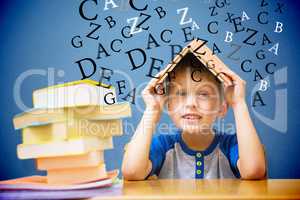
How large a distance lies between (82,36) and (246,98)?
24.2 inches

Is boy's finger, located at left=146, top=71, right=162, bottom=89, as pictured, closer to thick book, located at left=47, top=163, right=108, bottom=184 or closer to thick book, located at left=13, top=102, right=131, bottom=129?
thick book, located at left=13, top=102, right=131, bottom=129

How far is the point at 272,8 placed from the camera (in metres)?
1.38

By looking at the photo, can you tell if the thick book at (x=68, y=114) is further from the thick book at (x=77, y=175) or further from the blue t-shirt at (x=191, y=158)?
the blue t-shirt at (x=191, y=158)

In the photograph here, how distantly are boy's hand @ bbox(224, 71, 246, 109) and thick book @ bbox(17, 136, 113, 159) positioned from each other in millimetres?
484

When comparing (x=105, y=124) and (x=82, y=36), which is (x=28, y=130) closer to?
(x=105, y=124)

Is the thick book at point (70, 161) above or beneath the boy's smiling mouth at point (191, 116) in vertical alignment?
beneath

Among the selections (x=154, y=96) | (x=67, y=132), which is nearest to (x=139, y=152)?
(x=154, y=96)

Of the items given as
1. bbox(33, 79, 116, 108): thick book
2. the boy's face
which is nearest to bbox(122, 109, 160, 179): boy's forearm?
the boy's face

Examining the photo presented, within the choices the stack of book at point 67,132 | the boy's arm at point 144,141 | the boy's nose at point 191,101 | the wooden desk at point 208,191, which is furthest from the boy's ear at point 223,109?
the stack of book at point 67,132

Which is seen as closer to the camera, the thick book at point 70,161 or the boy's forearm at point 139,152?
the thick book at point 70,161

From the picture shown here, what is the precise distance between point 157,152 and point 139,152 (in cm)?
12

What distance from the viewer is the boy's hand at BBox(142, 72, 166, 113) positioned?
Answer: 133 cm

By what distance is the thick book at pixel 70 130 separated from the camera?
40.9 inches

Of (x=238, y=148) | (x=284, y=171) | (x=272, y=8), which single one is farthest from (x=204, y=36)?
(x=284, y=171)
